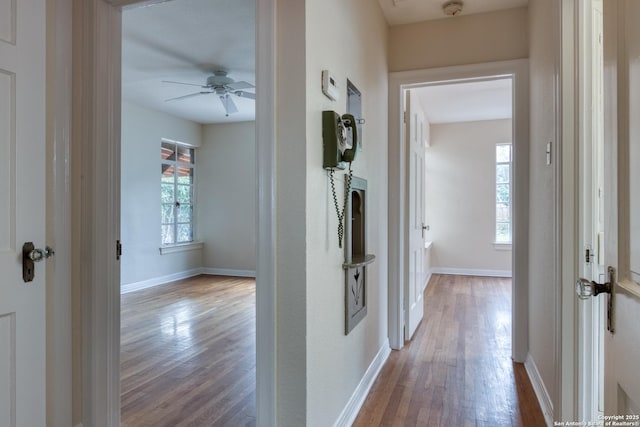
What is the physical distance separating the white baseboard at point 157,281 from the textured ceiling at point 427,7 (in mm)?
4541

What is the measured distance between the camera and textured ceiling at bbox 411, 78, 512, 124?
15.4ft

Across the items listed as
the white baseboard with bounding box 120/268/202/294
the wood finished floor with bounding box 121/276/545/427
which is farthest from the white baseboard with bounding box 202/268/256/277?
the wood finished floor with bounding box 121/276/545/427

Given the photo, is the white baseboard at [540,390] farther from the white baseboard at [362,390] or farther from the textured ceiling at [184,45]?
the textured ceiling at [184,45]

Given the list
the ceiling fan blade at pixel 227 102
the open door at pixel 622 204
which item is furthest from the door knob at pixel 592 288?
the ceiling fan blade at pixel 227 102

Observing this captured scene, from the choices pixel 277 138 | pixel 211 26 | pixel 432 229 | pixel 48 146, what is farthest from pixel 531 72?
pixel 432 229

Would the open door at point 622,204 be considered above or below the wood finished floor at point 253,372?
above

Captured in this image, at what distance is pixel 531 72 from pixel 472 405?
2.24 metres

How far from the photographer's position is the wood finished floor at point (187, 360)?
84.4 inches

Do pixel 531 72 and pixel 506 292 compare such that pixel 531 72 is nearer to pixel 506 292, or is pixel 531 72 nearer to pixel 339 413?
pixel 339 413

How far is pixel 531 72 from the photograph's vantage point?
262 centimetres

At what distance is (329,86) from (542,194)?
143 cm
